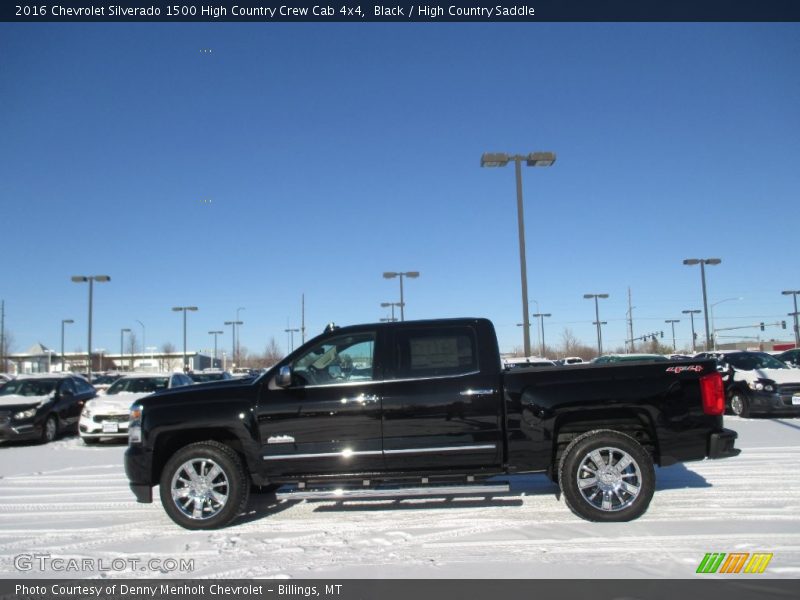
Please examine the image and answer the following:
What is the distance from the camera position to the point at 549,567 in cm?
444

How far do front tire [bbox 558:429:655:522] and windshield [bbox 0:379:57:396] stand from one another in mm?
12912

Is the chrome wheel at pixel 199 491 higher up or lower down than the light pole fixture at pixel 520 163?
lower down

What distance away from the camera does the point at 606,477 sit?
5.61 m

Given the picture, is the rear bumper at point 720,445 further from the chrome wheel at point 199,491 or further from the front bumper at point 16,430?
the front bumper at point 16,430

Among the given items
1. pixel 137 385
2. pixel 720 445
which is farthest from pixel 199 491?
pixel 137 385

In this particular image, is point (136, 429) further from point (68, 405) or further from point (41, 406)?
point (68, 405)

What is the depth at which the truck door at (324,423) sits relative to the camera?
221 inches

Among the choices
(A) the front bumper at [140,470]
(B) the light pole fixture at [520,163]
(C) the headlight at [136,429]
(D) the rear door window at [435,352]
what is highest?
(B) the light pole fixture at [520,163]

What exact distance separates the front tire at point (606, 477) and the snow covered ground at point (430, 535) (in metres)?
0.15

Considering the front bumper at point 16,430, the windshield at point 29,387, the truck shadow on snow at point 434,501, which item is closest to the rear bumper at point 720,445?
the truck shadow on snow at point 434,501

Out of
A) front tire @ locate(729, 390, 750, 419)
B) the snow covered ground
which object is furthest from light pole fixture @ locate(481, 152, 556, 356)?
the snow covered ground

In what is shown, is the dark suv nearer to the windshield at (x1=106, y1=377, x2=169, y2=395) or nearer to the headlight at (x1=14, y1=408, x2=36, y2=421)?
the headlight at (x1=14, y1=408, x2=36, y2=421)

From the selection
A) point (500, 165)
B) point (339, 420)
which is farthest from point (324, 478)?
point (500, 165)

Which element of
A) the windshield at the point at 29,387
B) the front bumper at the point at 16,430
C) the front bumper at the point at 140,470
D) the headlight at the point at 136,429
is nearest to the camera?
the front bumper at the point at 140,470
